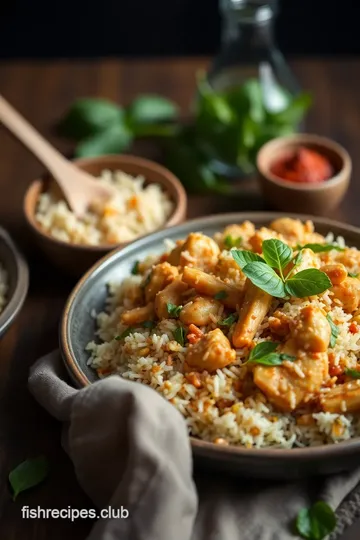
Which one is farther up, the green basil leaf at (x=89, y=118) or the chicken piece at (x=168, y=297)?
the chicken piece at (x=168, y=297)

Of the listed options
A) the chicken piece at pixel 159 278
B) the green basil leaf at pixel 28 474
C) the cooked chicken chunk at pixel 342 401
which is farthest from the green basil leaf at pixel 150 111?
the cooked chicken chunk at pixel 342 401

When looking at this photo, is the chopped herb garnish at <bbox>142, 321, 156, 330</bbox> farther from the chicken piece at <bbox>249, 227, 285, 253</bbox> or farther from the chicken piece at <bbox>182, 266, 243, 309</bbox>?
the chicken piece at <bbox>249, 227, 285, 253</bbox>

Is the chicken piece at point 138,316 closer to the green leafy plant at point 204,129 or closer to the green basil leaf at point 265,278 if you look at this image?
the green basil leaf at point 265,278

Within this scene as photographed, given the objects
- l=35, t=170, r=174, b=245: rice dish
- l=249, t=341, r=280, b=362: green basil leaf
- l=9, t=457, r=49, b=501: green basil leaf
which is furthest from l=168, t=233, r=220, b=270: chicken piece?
l=9, t=457, r=49, b=501: green basil leaf

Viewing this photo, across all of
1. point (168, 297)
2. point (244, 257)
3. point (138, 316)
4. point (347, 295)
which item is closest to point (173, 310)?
→ point (168, 297)

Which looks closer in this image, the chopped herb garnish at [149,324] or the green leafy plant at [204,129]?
the chopped herb garnish at [149,324]

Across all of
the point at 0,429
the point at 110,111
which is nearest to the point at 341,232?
the point at 0,429

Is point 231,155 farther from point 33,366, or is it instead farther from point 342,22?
point 342,22
